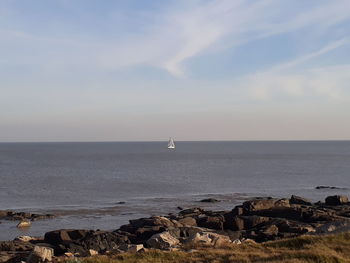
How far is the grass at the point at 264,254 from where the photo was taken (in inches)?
771

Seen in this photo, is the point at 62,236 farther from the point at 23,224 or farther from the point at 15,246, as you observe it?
the point at 23,224

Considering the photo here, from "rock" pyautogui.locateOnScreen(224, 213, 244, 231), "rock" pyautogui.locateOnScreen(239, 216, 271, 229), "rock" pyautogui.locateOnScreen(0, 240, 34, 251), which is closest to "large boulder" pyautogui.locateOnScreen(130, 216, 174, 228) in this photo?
"rock" pyautogui.locateOnScreen(224, 213, 244, 231)

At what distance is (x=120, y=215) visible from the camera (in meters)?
51.5

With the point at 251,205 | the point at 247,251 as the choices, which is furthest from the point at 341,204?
the point at 247,251

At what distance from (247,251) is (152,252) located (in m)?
4.24

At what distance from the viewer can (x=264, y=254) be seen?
69.6 feet

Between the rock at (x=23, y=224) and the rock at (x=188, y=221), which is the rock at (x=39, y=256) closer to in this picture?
the rock at (x=188, y=221)

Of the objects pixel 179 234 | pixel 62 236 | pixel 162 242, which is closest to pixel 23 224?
pixel 62 236

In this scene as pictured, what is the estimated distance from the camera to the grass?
1959 centimetres

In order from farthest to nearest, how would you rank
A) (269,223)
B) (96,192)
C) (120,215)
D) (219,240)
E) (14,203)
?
(96,192) < (14,203) < (120,215) < (269,223) < (219,240)

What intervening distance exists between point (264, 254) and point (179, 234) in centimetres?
1238

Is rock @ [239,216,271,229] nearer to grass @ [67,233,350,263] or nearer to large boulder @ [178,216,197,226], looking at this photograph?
large boulder @ [178,216,197,226]

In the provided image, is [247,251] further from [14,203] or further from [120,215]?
[14,203]

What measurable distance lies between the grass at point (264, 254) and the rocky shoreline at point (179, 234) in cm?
→ 252
